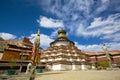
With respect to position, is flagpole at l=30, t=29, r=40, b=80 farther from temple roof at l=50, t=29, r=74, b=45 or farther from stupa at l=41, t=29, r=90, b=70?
temple roof at l=50, t=29, r=74, b=45

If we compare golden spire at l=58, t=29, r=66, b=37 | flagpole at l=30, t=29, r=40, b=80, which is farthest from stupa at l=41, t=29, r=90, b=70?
flagpole at l=30, t=29, r=40, b=80

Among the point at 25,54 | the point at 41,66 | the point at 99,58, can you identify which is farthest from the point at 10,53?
the point at 99,58

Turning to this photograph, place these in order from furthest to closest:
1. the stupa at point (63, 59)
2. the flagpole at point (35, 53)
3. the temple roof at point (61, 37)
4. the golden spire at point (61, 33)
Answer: the golden spire at point (61, 33)
the temple roof at point (61, 37)
the stupa at point (63, 59)
the flagpole at point (35, 53)

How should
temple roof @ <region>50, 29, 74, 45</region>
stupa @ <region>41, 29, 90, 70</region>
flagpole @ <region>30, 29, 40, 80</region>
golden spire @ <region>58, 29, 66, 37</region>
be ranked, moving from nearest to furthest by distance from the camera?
flagpole @ <region>30, 29, 40, 80</region>, stupa @ <region>41, 29, 90, 70</region>, temple roof @ <region>50, 29, 74, 45</region>, golden spire @ <region>58, 29, 66, 37</region>

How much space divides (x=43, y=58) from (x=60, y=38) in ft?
37.6

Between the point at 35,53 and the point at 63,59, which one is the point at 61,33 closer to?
the point at 63,59

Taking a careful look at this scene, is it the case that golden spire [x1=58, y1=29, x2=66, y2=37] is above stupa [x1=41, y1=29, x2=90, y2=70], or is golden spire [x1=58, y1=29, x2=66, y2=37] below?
above

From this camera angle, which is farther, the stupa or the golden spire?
the golden spire

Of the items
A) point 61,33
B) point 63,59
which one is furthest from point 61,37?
point 63,59

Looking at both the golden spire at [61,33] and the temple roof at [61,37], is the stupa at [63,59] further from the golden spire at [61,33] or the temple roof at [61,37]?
the golden spire at [61,33]

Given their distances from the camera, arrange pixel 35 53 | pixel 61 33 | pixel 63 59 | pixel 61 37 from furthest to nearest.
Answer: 1. pixel 61 33
2. pixel 61 37
3. pixel 63 59
4. pixel 35 53

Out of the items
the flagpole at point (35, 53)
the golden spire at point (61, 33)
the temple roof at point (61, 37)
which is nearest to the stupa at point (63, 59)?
the temple roof at point (61, 37)

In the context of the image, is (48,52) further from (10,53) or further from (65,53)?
(10,53)

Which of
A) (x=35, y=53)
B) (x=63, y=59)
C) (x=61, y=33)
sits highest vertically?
(x=61, y=33)
